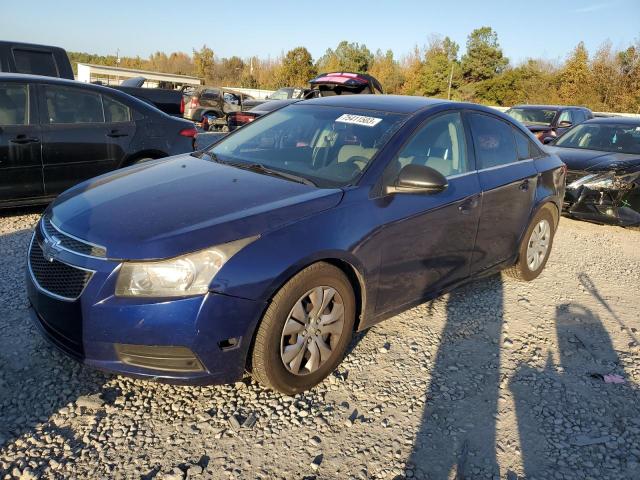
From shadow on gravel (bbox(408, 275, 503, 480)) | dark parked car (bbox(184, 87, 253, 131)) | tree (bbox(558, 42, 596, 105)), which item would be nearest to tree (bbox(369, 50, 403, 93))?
tree (bbox(558, 42, 596, 105))

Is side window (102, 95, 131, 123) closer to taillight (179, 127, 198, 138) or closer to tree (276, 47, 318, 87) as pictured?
taillight (179, 127, 198, 138)

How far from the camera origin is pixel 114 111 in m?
6.16

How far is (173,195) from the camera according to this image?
3027 mm

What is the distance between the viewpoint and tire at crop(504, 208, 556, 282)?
4.75 meters

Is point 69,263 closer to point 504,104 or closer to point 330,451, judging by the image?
point 330,451

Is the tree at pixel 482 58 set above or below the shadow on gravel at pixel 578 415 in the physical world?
above

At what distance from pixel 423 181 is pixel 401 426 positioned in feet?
4.75

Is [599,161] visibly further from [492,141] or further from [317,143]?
[317,143]

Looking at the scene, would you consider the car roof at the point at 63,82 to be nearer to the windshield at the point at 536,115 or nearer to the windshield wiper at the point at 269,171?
the windshield wiper at the point at 269,171

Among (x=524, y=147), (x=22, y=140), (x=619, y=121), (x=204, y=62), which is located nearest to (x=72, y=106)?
(x=22, y=140)

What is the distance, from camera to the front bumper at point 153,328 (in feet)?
7.98

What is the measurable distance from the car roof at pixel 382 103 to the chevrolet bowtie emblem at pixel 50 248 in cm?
229

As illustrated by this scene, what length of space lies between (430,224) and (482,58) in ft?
179

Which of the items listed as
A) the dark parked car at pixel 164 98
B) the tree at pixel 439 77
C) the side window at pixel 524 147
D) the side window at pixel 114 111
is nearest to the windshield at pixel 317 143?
the side window at pixel 524 147
